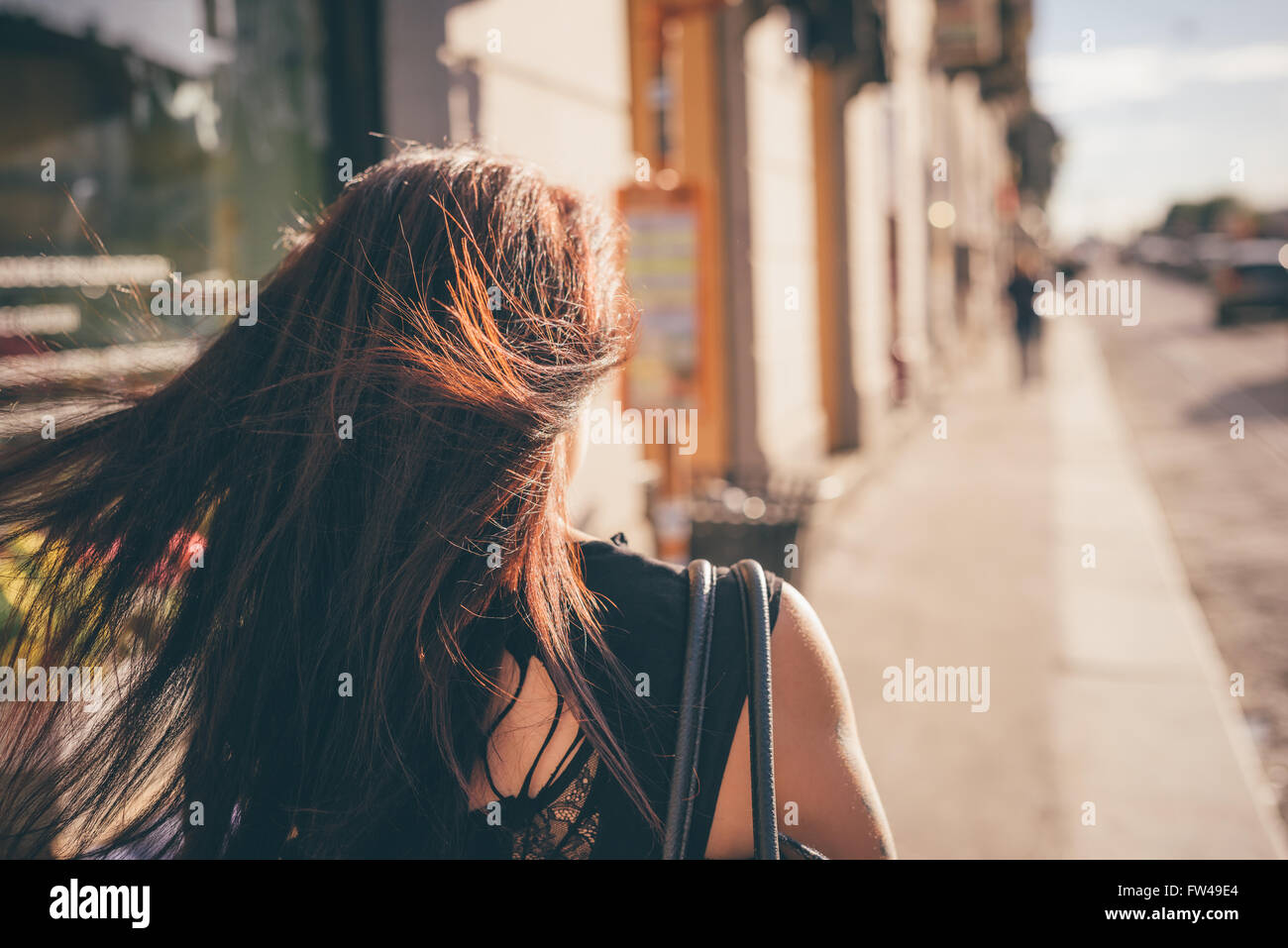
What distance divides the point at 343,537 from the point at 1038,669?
16.0 ft

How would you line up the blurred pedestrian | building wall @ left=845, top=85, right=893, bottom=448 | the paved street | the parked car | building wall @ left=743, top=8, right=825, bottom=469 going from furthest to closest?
the parked car
the blurred pedestrian
building wall @ left=845, top=85, right=893, bottom=448
building wall @ left=743, top=8, right=825, bottom=469
the paved street

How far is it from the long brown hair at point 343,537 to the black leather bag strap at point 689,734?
55 millimetres

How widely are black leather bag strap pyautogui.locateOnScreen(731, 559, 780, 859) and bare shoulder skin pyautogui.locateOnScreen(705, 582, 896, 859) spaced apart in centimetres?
2

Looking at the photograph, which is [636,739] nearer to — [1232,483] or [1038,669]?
[1038,669]

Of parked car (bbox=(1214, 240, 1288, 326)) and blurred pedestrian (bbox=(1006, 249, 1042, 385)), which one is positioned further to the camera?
parked car (bbox=(1214, 240, 1288, 326))

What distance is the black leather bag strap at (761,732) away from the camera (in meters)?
1.26

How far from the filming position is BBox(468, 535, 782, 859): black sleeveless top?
129 centimetres

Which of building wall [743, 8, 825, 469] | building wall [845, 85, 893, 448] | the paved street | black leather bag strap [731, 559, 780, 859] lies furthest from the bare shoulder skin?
building wall [845, 85, 893, 448]

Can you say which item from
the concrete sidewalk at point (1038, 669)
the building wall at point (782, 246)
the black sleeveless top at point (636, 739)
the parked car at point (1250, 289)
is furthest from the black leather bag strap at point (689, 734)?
the parked car at point (1250, 289)

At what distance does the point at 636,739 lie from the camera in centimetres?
131

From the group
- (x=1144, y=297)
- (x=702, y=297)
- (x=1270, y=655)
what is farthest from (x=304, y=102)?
(x=1144, y=297)

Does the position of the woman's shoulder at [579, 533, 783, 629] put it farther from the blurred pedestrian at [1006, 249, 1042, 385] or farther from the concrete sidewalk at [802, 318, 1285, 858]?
the blurred pedestrian at [1006, 249, 1042, 385]

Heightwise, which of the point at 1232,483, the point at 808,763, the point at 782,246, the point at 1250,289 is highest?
the point at 1250,289

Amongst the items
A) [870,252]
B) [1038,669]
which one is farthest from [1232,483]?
[1038,669]
